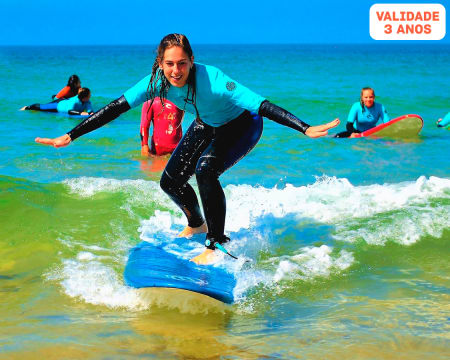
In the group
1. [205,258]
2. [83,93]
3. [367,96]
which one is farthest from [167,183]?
[83,93]

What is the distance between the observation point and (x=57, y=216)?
21.7 ft

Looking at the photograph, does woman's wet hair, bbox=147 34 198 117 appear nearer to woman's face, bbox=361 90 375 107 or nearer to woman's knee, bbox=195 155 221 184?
woman's knee, bbox=195 155 221 184

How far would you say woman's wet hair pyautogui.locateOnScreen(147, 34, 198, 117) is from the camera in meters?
4.11

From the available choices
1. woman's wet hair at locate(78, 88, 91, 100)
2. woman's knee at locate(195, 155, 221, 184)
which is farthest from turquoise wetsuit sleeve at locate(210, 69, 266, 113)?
woman's wet hair at locate(78, 88, 91, 100)

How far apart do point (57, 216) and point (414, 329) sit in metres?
4.08

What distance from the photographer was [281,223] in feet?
20.7

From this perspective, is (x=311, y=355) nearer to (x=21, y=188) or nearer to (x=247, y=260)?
(x=247, y=260)

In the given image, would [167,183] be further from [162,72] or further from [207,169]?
[162,72]

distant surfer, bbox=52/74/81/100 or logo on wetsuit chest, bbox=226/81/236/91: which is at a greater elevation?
distant surfer, bbox=52/74/81/100

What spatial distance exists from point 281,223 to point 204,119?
2067 millimetres

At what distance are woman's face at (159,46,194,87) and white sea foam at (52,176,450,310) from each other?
1.36 m

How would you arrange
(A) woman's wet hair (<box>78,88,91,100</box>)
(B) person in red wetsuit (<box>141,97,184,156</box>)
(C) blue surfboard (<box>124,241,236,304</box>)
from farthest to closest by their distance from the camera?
(A) woman's wet hair (<box>78,88,91,100</box>), (B) person in red wetsuit (<box>141,97,184,156</box>), (C) blue surfboard (<box>124,241,236,304</box>)

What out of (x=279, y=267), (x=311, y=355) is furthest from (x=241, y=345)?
(x=279, y=267)

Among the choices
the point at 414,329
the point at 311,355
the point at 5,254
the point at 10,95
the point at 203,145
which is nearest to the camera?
the point at 311,355
